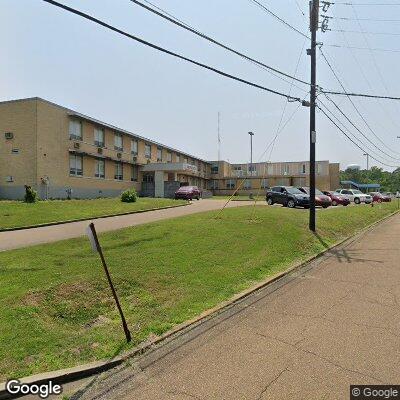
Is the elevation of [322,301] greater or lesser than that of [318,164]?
lesser

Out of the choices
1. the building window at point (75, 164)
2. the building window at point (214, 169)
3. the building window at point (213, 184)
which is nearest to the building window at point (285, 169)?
the building window at point (214, 169)

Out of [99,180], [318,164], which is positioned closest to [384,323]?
[99,180]

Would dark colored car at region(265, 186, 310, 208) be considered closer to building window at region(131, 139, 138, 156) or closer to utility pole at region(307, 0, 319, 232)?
utility pole at region(307, 0, 319, 232)

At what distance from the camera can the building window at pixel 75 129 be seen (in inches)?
1252

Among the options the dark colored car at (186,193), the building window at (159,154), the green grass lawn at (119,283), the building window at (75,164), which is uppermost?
the building window at (159,154)

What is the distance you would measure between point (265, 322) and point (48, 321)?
3368 millimetres

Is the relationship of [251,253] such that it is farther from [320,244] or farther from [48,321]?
[48,321]

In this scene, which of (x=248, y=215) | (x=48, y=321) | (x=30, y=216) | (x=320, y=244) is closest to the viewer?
(x=48, y=321)

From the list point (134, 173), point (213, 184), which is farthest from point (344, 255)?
point (213, 184)

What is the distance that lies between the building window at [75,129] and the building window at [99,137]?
8.33 ft

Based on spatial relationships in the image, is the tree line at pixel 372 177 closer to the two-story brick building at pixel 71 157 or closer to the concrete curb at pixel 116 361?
the two-story brick building at pixel 71 157

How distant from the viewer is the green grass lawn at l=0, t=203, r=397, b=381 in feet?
15.9

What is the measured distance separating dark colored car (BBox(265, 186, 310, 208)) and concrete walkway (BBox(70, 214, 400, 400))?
1949 cm

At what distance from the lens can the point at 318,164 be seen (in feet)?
206
